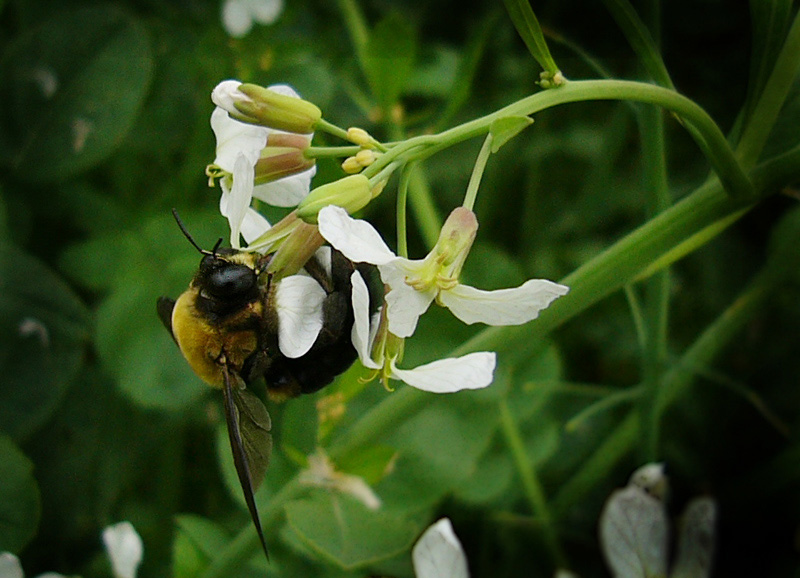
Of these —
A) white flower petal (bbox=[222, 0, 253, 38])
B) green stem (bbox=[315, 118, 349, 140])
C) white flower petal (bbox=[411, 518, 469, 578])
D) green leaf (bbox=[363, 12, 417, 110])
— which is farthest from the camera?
white flower petal (bbox=[222, 0, 253, 38])

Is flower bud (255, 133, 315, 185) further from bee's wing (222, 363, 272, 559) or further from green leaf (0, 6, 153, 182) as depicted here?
green leaf (0, 6, 153, 182)

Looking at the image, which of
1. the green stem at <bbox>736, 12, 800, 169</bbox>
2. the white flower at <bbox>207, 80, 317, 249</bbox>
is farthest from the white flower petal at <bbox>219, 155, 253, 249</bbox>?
the green stem at <bbox>736, 12, 800, 169</bbox>

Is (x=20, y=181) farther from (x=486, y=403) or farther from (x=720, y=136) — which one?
(x=720, y=136)

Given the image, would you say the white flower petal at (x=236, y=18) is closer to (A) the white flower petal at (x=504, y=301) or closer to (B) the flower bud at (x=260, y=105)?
(B) the flower bud at (x=260, y=105)

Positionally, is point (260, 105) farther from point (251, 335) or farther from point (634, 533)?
point (634, 533)

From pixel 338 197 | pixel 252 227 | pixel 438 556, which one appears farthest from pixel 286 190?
pixel 438 556

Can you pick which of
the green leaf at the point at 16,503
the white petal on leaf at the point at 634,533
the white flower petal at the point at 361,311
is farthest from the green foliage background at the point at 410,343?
the white flower petal at the point at 361,311

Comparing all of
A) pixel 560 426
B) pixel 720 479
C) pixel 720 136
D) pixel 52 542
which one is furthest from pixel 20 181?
pixel 720 479
